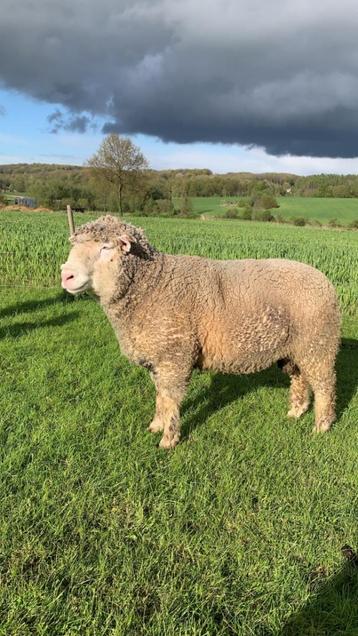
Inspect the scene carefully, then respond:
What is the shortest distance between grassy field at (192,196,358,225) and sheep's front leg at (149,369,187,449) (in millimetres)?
67594

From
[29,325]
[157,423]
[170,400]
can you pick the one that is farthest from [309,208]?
[170,400]

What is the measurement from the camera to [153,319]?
4406mm

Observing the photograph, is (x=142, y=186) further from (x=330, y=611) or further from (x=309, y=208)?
(x=330, y=611)

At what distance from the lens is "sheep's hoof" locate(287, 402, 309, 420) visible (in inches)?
218

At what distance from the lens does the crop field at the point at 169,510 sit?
9.41 ft

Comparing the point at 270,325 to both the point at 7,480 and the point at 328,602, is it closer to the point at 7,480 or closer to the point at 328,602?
the point at 328,602

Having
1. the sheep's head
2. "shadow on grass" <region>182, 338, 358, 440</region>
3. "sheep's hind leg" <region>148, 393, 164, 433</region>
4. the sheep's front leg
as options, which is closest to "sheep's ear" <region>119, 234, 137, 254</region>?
the sheep's head

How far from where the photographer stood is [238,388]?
20.3 feet

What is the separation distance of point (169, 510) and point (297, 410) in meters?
2.44

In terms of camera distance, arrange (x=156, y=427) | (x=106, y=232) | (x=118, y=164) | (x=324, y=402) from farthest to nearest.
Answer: (x=118, y=164), (x=324, y=402), (x=156, y=427), (x=106, y=232)

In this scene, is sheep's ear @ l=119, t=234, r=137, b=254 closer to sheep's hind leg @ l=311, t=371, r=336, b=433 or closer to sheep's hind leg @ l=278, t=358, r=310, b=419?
A: sheep's hind leg @ l=278, t=358, r=310, b=419

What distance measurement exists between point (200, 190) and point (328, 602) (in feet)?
336

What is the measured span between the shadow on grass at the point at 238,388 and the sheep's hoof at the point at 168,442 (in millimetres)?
245

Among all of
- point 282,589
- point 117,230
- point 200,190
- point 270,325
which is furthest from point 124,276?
point 200,190
